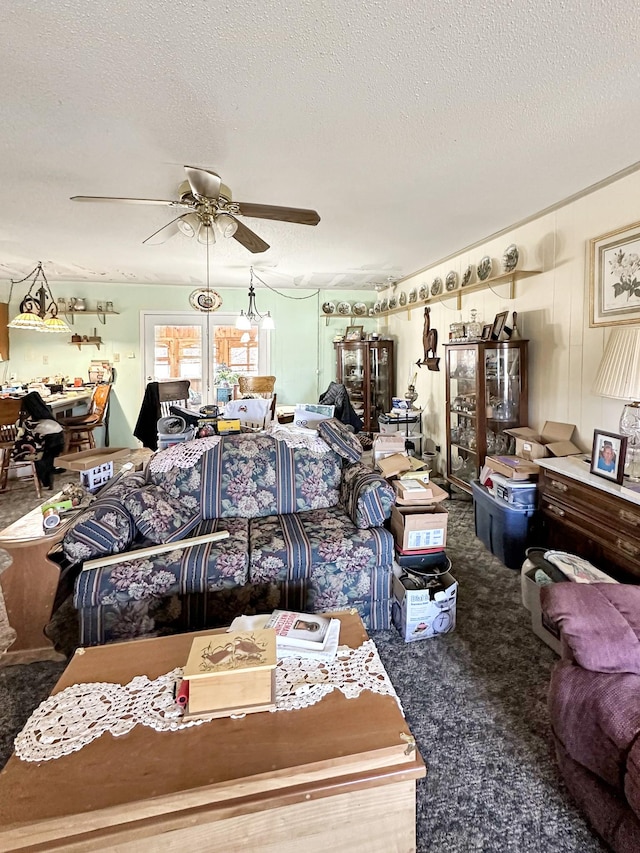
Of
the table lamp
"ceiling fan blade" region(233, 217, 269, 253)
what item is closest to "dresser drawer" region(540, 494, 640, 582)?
the table lamp

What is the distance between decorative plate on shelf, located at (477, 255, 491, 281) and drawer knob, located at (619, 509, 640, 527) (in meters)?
2.47

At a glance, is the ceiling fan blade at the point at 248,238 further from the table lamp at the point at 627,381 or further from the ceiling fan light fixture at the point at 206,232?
the table lamp at the point at 627,381

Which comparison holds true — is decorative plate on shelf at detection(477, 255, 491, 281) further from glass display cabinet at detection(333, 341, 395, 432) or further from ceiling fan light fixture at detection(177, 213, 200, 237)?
ceiling fan light fixture at detection(177, 213, 200, 237)

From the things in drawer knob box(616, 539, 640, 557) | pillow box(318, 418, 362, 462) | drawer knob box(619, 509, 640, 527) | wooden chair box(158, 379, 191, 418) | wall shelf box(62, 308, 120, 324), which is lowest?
drawer knob box(616, 539, 640, 557)

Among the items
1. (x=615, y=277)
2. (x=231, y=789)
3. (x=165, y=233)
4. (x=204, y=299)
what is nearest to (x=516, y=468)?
(x=615, y=277)

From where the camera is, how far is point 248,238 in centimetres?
284

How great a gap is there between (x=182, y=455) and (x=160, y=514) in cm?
41

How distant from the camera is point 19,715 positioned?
1.67 metres

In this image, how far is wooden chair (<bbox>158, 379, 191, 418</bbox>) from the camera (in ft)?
15.7

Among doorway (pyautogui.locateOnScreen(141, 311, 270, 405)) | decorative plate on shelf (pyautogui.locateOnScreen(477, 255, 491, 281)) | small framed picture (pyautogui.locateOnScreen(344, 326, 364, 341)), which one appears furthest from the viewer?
doorway (pyautogui.locateOnScreen(141, 311, 270, 405))

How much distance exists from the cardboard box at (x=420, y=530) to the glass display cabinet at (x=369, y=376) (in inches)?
148

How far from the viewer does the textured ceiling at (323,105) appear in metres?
1.41

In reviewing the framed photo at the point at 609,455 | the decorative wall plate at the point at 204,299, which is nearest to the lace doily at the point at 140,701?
the framed photo at the point at 609,455

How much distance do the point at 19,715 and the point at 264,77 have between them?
2665mm
